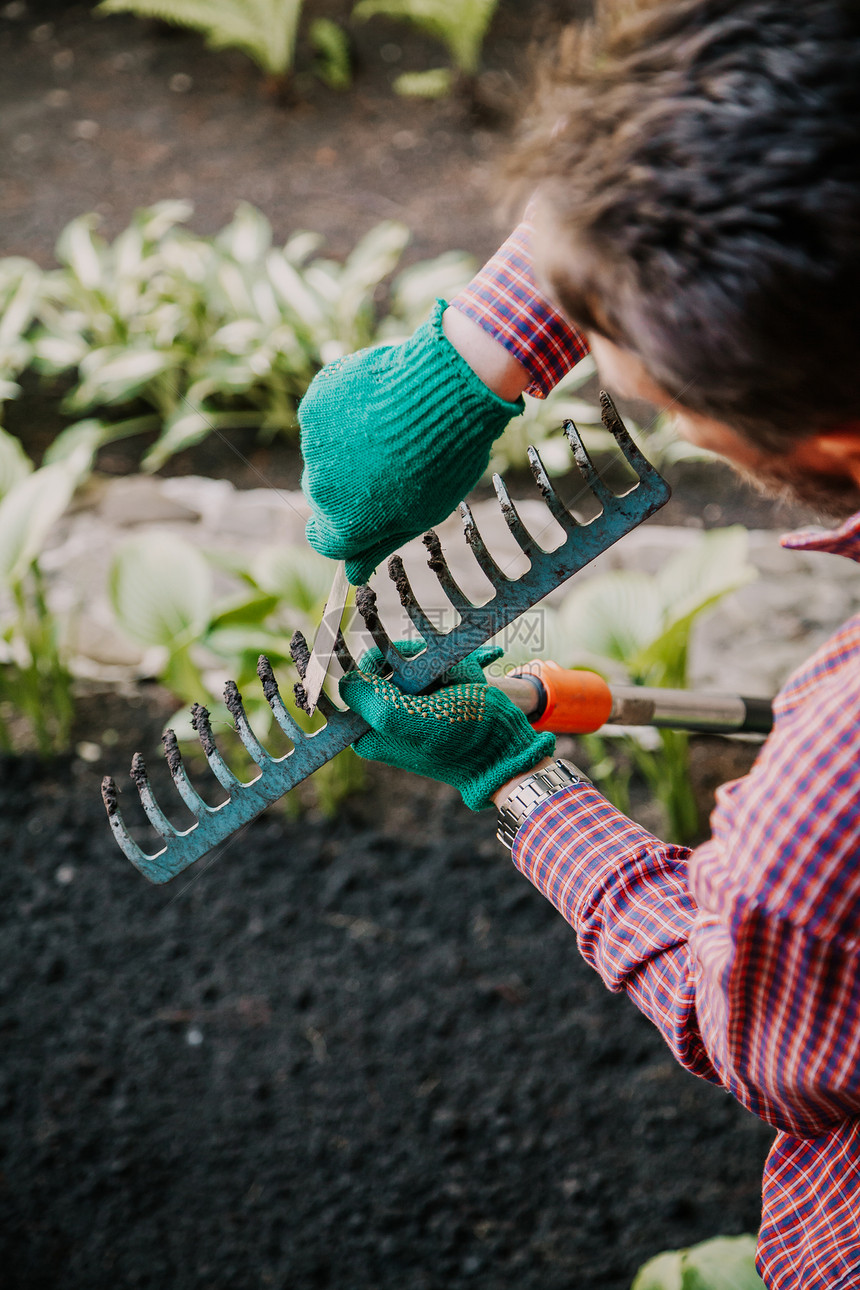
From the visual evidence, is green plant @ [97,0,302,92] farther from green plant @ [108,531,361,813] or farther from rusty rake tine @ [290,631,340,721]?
rusty rake tine @ [290,631,340,721]

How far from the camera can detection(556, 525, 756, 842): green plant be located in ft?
5.93

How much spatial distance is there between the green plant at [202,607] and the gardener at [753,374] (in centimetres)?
98

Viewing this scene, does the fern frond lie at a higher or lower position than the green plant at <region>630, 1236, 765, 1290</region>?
higher

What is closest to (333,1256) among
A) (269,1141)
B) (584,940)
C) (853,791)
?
Answer: (269,1141)

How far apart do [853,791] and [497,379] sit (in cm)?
56

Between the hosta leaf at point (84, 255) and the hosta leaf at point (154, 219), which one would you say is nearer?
the hosta leaf at point (84, 255)

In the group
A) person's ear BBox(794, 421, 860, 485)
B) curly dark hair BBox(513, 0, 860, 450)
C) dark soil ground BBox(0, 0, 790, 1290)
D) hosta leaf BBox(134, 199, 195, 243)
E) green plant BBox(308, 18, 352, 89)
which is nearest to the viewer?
curly dark hair BBox(513, 0, 860, 450)

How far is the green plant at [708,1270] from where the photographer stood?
1129mm

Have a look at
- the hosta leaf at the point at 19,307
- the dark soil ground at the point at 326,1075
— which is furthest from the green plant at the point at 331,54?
the dark soil ground at the point at 326,1075

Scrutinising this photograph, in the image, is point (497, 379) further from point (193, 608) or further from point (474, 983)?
point (474, 983)

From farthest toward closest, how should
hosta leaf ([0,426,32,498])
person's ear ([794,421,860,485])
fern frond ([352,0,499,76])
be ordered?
fern frond ([352,0,499,76]) < hosta leaf ([0,426,32,498]) < person's ear ([794,421,860,485])

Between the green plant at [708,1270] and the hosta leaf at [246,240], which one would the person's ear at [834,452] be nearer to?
the green plant at [708,1270]

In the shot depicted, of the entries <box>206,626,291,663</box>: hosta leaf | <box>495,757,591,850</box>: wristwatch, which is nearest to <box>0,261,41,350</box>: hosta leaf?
<box>206,626,291,663</box>: hosta leaf

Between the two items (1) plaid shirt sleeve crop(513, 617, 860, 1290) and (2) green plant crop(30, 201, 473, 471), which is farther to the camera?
(2) green plant crop(30, 201, 473, 471)
